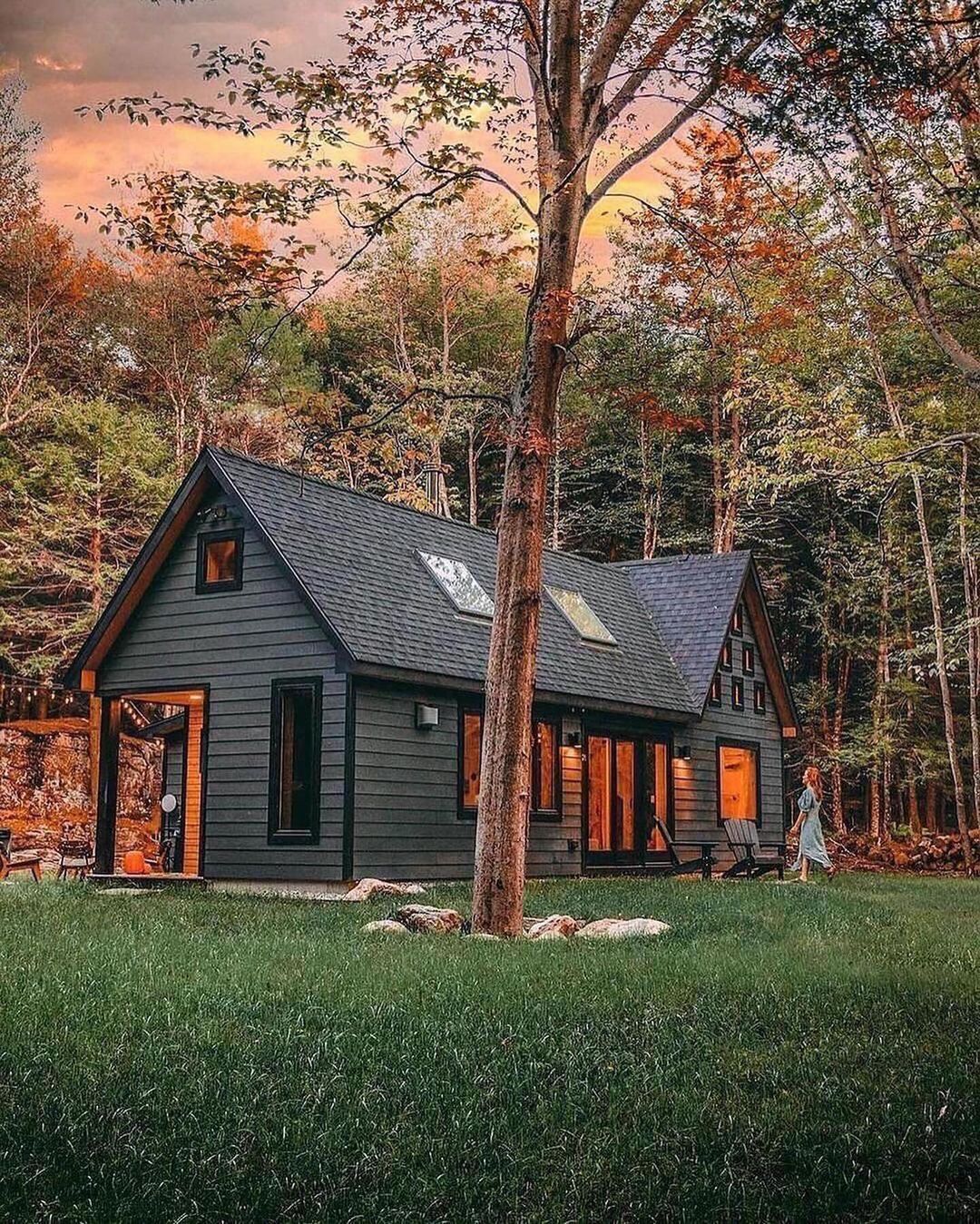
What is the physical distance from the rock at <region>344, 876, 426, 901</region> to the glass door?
612cm

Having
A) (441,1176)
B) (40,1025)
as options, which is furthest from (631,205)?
(441,1176)

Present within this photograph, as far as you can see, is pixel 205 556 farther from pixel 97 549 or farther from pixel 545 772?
pixel 97 549

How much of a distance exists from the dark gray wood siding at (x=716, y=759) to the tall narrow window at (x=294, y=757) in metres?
8.49

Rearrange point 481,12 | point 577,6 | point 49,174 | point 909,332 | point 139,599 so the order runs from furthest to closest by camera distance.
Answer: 1. point 49,174
2. point 909,332
3. point 139,599
4. point 481,12
5. point 577,6

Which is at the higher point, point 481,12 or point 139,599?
point 481,12

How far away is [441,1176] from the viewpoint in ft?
14.1

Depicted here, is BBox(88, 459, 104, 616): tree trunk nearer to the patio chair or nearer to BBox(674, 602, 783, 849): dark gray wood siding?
the patio chair

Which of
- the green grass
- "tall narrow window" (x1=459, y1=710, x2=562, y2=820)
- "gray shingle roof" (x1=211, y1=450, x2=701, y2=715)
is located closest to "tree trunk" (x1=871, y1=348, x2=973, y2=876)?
"gray shingle roof" (x1=211, y1=450, x2=701, y2=715)

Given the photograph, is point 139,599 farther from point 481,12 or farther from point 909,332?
point 909,332

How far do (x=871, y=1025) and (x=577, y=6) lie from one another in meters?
8.68

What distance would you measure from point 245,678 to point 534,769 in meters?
4.60

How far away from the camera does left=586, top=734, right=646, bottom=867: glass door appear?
67.6 feet

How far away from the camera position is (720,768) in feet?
79.2

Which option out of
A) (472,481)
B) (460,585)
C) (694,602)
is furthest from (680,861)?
(472,481)
